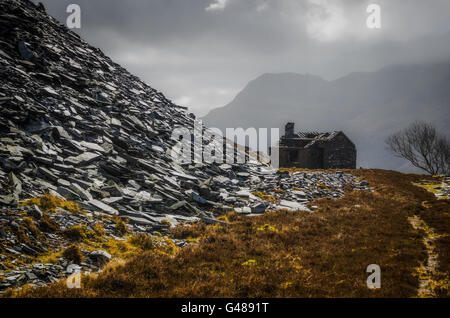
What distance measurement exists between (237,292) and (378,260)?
5.93 m

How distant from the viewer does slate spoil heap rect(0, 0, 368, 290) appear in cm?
823

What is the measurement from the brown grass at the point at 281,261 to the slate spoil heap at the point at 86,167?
4.43ft

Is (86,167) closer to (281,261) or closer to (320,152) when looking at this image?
(281,261)

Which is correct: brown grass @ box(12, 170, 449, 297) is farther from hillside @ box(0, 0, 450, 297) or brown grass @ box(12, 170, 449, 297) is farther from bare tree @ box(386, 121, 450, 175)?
bare tree @ box(386, 121, 450, 175)

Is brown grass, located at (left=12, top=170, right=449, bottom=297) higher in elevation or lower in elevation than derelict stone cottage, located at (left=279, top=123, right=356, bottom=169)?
lower

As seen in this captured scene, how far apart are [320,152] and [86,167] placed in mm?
38881

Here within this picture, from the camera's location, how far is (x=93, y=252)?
7879 millimetres

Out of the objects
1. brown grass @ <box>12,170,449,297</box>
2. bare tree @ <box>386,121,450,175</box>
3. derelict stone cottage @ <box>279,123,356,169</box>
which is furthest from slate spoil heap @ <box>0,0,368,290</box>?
bare tree @ <box>386,121,450,175</box>

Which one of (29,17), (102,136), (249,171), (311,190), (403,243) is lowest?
(403,243)

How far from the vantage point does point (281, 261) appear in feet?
28.0

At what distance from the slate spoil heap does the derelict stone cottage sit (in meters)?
13.2

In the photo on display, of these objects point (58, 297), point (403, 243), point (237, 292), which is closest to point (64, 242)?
point (58, 297)

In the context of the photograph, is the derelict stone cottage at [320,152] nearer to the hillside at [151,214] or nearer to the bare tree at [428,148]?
the hillside at [151,214]
